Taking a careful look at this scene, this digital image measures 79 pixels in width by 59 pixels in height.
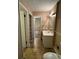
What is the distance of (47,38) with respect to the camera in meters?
1.48

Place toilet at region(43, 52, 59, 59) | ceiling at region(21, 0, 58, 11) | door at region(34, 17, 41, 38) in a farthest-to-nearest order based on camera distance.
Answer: door at region(34, 17, 41, 38) → ceiling at region(21, 0, 58, 11) → toilet at region(43, 52, 59, 59)

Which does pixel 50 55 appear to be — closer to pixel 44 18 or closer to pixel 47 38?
pixel 47 38

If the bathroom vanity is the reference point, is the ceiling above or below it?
above

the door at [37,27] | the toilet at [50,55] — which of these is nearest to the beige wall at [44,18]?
the door at [37,27]

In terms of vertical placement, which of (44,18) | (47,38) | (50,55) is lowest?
(50,55)

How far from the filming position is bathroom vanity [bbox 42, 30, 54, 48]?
1380 mm

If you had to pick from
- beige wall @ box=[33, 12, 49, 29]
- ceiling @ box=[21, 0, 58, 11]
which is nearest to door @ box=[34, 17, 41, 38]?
beige wall @ box=[33, 12, 49, 29]

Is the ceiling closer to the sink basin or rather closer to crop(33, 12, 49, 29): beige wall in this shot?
crop(33, 12, 49, 29): beige wall

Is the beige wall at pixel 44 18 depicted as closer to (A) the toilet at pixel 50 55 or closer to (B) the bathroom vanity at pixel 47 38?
(B) the bathroom vanity at pixel 47 38

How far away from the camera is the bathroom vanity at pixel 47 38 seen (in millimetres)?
1380

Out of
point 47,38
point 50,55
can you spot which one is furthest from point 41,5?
point 50,55

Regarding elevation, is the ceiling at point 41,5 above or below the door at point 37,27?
above
